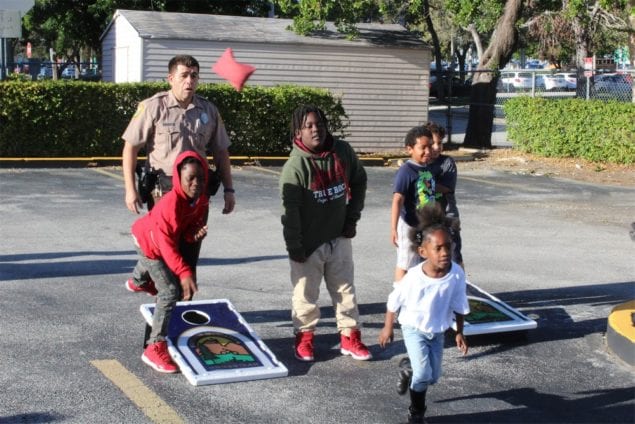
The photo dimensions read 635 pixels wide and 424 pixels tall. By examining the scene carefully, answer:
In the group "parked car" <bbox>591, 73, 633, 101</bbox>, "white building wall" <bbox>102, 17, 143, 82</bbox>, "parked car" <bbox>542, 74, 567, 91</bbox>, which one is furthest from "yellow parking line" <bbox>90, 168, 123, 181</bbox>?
"parked car" <bbox>542, 74, 567, 91</bbox>

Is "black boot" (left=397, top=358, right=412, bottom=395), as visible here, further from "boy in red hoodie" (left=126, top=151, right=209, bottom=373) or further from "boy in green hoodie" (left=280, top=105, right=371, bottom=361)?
"boy in red hoodie" (left=126, top=151, right=209, bottom=373)

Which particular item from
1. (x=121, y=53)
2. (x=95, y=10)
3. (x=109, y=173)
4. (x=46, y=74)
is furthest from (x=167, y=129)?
(x=46, y=74)

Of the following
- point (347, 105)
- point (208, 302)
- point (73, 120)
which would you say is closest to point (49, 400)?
point (208, 302)

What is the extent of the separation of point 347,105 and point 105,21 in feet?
42.9

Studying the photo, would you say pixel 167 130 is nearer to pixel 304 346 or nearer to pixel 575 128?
pixel 304 346

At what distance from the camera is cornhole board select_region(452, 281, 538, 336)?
6492mm

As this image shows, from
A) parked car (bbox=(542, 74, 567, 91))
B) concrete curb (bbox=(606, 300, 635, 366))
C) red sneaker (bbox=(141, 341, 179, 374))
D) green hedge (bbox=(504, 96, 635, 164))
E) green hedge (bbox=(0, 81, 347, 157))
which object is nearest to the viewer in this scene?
red sneaker (bbox=(141, 341, 179, 374))

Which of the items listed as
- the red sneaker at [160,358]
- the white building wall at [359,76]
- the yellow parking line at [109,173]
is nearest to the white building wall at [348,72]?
the white building wall at [359,76]

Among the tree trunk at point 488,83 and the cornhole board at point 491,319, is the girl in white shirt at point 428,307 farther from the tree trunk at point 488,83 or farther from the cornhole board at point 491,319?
the tree trunk at point 488,83

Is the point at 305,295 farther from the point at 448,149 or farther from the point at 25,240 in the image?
the point at 448,149

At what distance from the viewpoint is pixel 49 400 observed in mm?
5160

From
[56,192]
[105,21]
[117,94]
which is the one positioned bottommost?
[56,192]

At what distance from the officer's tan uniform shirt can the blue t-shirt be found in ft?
4.63

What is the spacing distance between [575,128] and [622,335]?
13628 millimetres
